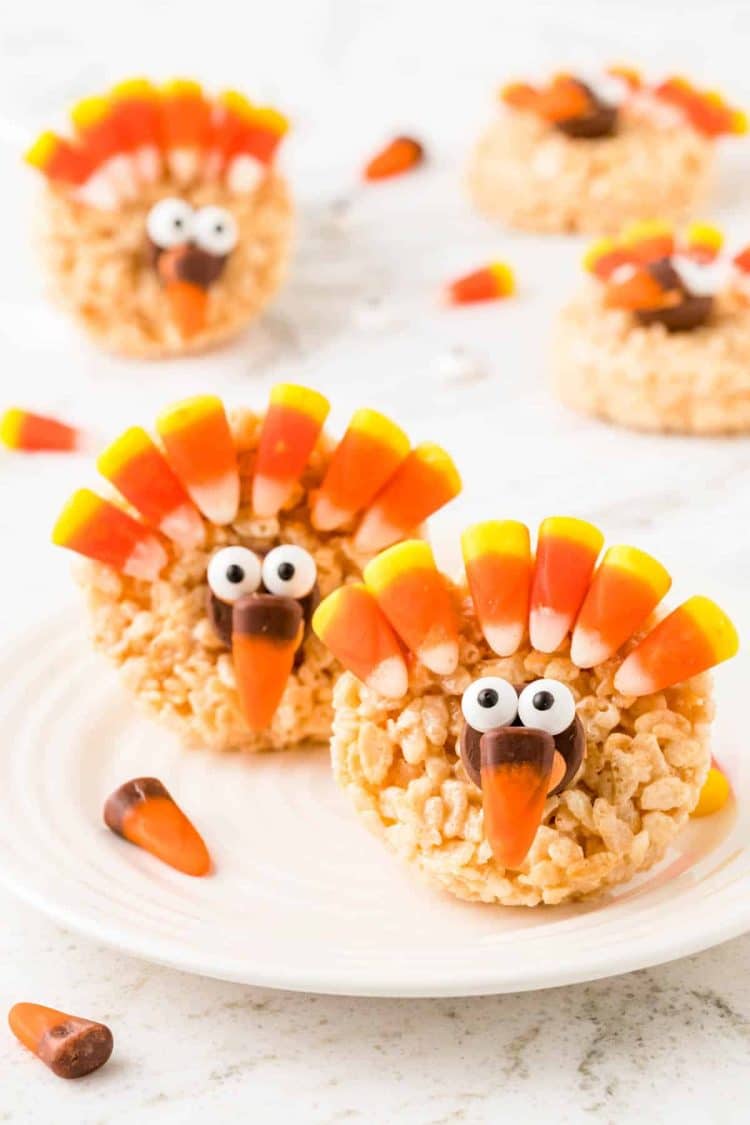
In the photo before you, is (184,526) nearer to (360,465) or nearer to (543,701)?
(360,465)

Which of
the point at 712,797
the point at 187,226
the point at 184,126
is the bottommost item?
the point at 712,797

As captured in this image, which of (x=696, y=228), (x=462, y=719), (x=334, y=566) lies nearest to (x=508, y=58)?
(x=696, y=228)

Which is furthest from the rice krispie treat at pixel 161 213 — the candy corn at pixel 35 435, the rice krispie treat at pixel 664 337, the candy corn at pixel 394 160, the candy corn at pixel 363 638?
the candy corn at pixel 363 638

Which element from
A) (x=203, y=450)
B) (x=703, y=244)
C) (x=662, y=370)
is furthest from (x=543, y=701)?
(x=703, y=244)

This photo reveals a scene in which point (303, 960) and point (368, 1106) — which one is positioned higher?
point (303, 960)

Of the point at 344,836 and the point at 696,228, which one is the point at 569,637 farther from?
the point at 696,228

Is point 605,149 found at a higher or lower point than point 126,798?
higher

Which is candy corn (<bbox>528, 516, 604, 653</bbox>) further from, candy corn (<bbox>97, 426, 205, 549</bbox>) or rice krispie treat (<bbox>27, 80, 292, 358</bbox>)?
rice krispie treat (<bbox>27, 80, 292, 358</bbox>)
